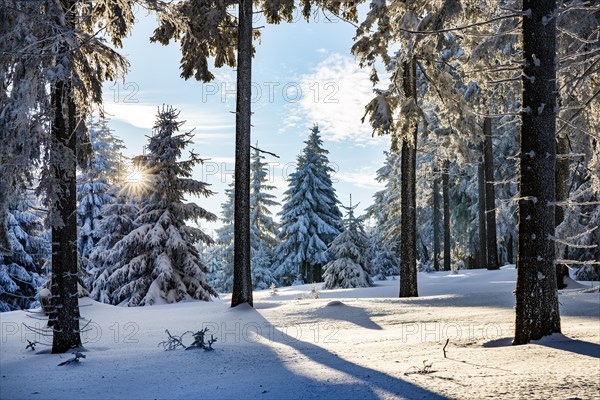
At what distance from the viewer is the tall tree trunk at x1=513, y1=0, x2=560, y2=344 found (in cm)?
615

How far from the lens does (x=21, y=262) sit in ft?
88.5

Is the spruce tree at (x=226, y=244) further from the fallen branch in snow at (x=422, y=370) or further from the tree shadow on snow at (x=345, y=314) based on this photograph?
the fallen branch in snow at (x=422, y=370)

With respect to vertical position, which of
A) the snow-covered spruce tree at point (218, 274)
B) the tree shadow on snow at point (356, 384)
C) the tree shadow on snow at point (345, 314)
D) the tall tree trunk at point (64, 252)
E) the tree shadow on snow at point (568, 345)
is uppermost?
the tall tree trunk at point (64, 252)

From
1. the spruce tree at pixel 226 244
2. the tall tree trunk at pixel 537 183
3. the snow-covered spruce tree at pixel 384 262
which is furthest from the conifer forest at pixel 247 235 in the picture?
the spruce tree at pixel 226 244

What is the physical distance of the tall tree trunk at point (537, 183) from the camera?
6.15 meters

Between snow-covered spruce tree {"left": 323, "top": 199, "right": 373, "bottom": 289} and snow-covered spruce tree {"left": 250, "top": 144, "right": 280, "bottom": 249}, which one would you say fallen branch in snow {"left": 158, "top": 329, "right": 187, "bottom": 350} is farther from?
snow-covered spruce tree {"left": 250, "top": 144, "right": 280, "bottom": 249}

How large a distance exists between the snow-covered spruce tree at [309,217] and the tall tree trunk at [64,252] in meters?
27.4

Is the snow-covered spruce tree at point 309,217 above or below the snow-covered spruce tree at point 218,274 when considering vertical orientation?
above

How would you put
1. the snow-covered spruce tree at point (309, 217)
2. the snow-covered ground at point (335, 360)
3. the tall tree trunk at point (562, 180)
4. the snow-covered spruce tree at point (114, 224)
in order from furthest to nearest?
the snow-covered spruce tree at point (309, 217) < the snow-covered spruce tree at point (114, 224) < the tall tree trunk at point (562, 180) < the snow-covered ground at point (335, 360)

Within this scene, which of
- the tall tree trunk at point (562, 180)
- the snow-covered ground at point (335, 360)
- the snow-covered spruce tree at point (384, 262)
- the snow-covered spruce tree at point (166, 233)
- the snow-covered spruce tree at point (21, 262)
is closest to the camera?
the snow-covered ground at point (335, 360)

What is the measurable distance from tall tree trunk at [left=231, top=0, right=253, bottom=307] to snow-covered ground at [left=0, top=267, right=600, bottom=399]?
1787 mm

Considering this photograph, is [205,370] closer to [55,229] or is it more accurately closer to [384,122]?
[55,229]

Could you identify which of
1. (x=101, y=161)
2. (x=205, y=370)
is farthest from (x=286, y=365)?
(x=101, y=161)

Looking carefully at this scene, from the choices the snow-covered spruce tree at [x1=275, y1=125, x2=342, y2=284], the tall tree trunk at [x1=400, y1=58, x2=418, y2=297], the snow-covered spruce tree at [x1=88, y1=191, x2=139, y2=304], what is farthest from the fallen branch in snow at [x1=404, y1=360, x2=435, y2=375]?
the snow-covered spruce tree at [x1=275, y1=125, x2=342, y2=284]
